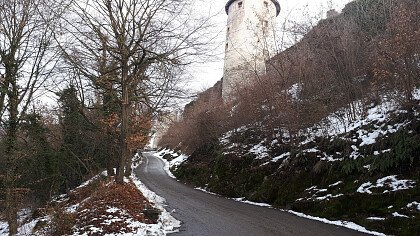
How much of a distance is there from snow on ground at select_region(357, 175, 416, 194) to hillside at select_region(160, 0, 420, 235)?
29 mm

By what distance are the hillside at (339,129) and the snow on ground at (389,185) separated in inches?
1.1

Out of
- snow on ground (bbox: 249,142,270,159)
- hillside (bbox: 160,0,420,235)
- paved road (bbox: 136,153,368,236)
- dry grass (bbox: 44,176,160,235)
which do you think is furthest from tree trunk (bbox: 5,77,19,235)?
snow on ground (bbox: 249,142,270,159)

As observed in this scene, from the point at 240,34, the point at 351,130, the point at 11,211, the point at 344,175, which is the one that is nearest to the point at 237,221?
the point at 344,175

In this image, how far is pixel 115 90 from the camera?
12.5m

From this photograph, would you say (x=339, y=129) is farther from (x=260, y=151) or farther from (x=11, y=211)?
(x=11, y=211)

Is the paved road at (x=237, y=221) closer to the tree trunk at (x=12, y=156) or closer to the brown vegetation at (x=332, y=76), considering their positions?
the brown vegetation at (x=332, y=76)

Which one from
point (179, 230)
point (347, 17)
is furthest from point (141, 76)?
point (347, 17)

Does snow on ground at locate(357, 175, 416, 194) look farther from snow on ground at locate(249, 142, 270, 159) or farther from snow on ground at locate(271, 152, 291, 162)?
snow on ground at locate(249, 142, 270, 159)

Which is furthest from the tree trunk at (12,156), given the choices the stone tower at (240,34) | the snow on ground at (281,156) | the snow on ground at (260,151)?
the stone tower at (240,34)

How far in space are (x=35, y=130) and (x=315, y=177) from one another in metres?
13.6

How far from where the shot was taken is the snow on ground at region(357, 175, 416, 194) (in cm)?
947

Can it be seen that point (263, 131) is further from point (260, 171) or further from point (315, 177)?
point (315, 177)

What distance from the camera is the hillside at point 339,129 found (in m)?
10.1

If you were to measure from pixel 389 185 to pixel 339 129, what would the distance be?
499 cm
